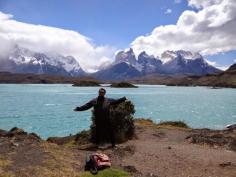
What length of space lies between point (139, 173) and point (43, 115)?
224 ft

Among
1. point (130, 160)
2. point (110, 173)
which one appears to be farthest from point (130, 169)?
point (130, 160)

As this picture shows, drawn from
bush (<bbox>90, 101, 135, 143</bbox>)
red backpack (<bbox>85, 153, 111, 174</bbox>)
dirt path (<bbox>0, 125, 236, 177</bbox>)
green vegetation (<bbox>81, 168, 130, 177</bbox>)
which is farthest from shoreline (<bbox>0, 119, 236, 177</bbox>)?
bush (<bbox>90, 101, 135, 143</bbox>)

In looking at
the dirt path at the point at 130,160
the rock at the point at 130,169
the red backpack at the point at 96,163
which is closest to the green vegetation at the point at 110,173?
the red backpack at the point at 96,163

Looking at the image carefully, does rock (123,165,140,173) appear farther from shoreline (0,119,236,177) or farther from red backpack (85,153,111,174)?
red backpack (85,153,111,174)

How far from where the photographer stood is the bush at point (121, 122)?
27344 millimetres

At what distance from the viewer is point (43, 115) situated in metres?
83.4

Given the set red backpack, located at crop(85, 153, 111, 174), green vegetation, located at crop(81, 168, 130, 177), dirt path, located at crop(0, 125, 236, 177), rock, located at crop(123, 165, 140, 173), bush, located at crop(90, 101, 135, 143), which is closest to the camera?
green vegetation, located at crop(81, 168, 130, 177)

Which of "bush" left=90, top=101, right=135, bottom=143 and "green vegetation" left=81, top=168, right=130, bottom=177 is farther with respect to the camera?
"bush" left=90, top=101, right=135, bottom=143

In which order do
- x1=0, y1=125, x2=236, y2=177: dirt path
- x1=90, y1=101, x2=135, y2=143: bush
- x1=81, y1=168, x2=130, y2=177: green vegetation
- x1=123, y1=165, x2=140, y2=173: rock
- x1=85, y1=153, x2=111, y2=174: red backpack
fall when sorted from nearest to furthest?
x1=81, y1=168, x2=130, y2=177: green vegetation
x1=0, y1=125, x2=236, y2=177: dirt path
x1=85, y1=153, x2=111, y2=174: red backpack
x1=123, y1=165, x2=140, y2=173: rock
x1=90, y1=101, x2=135, y2=143: bush

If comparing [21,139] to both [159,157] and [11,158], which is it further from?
[159,157]

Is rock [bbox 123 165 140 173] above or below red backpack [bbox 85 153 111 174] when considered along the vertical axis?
below

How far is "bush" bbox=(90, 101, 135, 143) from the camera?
89.7 ft

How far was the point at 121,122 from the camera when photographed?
93.5ft

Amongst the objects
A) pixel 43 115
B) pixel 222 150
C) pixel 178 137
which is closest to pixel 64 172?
pixel 222 150
